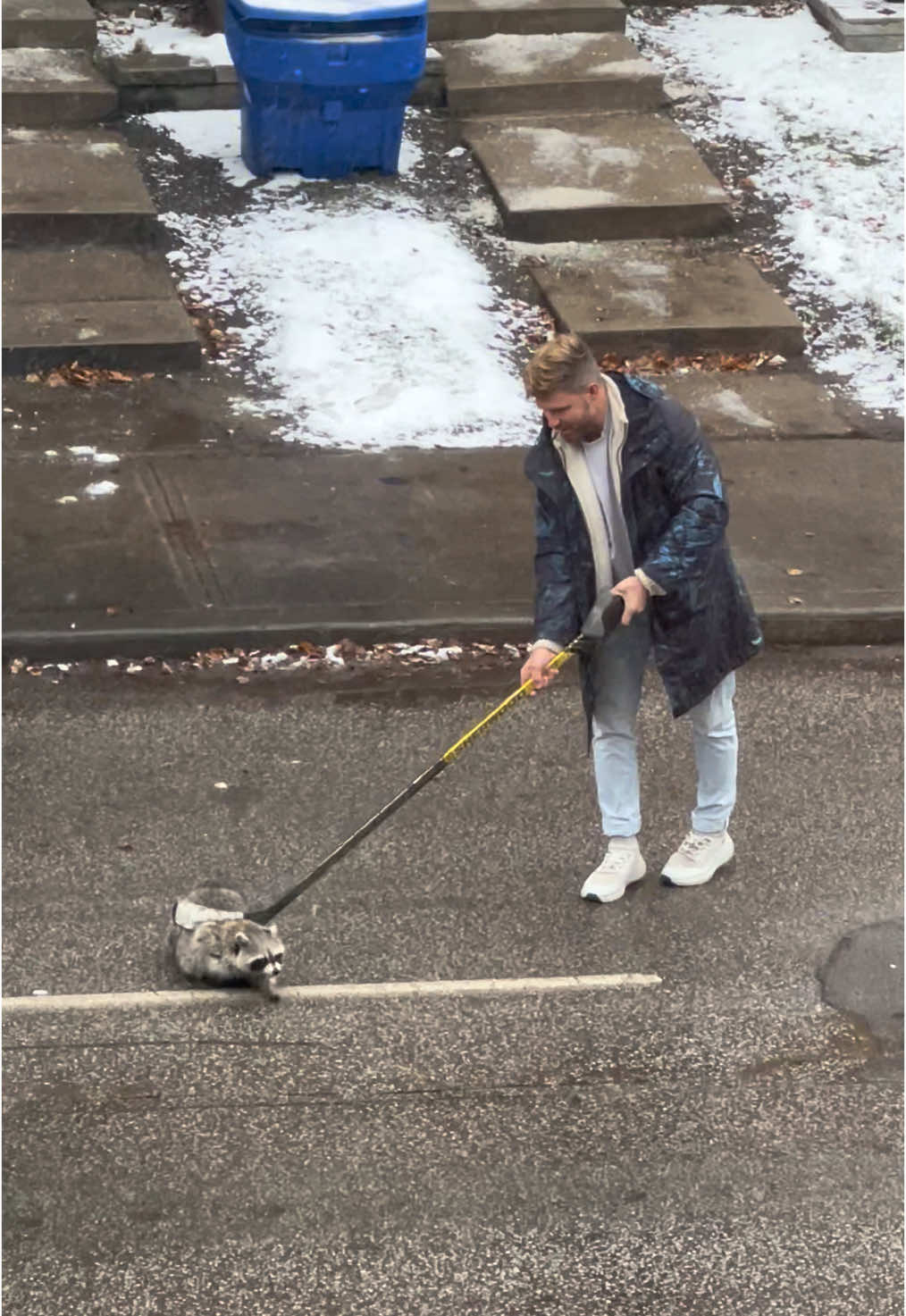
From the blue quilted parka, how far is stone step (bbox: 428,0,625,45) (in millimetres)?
8278

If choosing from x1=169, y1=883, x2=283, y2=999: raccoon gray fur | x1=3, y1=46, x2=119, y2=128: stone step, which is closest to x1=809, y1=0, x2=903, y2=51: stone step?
x1=3, y1=46, x2=119, y2=128: stone step

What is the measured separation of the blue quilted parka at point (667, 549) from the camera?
17.8 feet

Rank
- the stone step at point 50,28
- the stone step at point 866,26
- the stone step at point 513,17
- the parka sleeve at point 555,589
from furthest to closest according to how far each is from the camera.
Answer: the stone step at point 866,26 → the stone step at point 513,17 → the stone step at point 50,28 → the parka sleeve at point 555,589

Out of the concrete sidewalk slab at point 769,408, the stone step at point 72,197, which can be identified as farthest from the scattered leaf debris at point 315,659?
the stone step at point 72,197

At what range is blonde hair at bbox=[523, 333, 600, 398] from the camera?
514 centimetres

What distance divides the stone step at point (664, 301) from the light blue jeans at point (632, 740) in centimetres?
441

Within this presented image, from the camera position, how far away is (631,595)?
17.7 feet

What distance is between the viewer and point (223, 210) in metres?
11.3

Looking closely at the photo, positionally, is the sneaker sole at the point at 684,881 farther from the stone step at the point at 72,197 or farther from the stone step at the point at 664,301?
the stone step at the point at 72,197

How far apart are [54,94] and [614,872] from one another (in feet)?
25.8

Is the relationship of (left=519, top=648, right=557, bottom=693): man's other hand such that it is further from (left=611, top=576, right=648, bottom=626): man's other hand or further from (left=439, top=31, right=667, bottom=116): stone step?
(left=439, top=31, right=667, bottom=116): stone step

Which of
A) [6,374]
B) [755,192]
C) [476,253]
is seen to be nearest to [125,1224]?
[6,374]

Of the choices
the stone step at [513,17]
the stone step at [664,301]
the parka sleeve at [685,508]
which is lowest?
the stone step at [664,301]

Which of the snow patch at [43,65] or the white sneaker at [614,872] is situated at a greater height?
the snow patch at [43,65]
